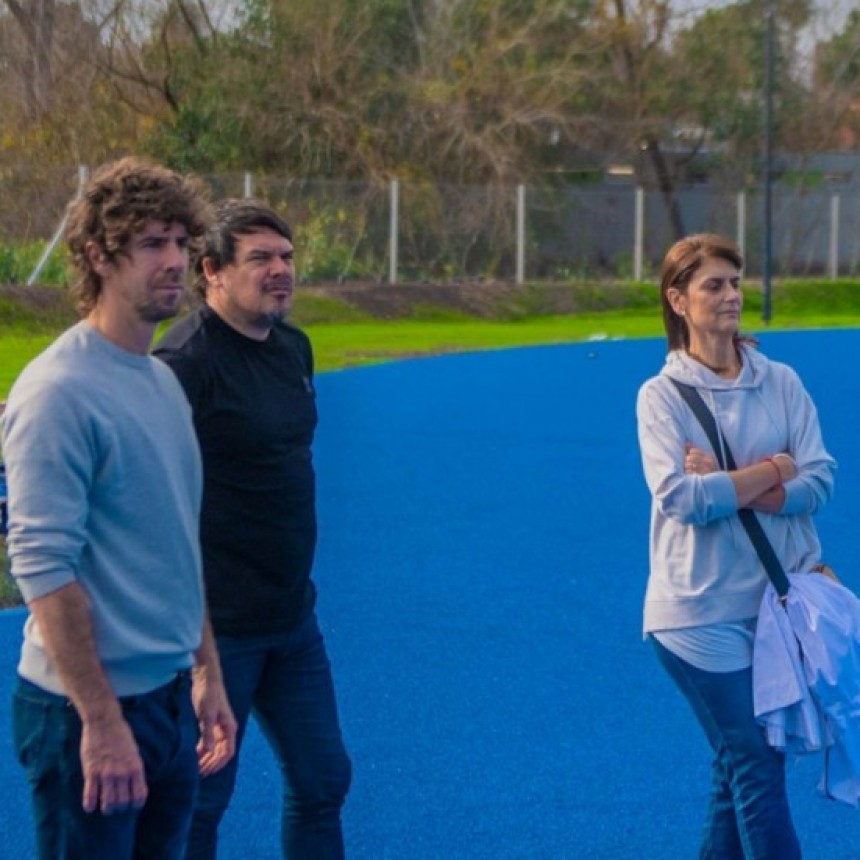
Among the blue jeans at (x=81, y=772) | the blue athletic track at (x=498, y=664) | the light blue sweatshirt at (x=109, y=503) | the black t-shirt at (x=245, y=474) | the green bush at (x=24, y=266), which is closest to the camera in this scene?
the light blue sweatshirt at (x=109, y=503)

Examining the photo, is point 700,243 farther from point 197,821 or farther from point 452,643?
→ point 452,643

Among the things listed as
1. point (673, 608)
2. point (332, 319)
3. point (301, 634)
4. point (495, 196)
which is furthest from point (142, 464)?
point (495, 196)

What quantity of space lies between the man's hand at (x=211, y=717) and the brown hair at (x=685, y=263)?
5.17 ft

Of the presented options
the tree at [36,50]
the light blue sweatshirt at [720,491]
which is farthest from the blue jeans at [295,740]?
the tree at [36,50]

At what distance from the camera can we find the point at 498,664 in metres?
7.55

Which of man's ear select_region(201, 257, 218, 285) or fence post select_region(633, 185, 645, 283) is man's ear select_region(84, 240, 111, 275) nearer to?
man's ear select_region(201, 257, 218, 285)

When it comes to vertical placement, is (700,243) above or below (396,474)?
above

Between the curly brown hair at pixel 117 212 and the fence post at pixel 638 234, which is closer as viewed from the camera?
the curly brown hair at pixel 117 212

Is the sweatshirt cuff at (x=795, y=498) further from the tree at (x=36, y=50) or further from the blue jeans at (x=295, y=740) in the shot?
the tree at (x=36, y=50)

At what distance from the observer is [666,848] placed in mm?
5320

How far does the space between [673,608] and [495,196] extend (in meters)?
35.9

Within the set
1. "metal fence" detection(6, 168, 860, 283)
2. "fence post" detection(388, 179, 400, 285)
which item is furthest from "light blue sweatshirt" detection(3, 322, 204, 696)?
"fence post" detection(388, 179, 400, 285)

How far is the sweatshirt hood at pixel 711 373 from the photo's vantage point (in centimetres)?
453

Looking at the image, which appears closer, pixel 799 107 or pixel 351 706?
pixel 351 706
